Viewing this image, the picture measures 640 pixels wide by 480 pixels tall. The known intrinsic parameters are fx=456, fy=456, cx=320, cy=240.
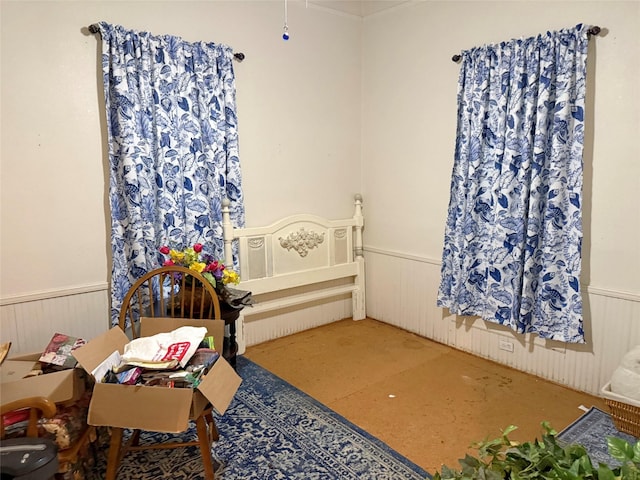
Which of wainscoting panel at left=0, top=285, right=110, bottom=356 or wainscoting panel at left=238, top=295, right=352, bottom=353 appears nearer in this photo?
wainscoting panel at left=0, top=285, right=110, bottom=356

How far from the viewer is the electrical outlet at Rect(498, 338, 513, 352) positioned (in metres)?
3.13

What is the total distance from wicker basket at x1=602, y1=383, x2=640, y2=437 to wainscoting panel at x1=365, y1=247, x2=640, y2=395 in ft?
3.62

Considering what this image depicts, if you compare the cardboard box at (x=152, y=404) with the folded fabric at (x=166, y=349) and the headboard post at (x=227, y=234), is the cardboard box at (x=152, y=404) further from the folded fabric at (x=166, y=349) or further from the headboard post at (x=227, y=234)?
the headboard post at (x=227, y=234)

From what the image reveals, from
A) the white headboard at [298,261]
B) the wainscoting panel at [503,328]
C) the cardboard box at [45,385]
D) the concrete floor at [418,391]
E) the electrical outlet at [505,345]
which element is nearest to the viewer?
the cardboard box at [45,385]

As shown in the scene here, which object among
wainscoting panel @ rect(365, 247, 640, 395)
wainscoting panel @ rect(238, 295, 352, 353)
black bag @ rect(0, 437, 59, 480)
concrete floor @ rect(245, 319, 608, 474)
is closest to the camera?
black bag @ rect(0, 437, 59, 480)

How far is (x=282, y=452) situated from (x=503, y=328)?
69.7 inches

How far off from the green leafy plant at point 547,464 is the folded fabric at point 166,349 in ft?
3.97

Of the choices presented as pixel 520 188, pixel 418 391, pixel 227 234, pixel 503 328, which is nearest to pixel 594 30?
pixel 520 188

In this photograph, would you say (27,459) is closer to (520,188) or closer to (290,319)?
(290,319)

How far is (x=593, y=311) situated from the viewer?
2.69 m

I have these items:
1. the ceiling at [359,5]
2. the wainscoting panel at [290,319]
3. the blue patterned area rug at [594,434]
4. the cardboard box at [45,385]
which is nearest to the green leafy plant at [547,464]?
the blue patterned area rug at [594,434]

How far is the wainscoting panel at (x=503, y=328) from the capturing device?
2.62 m

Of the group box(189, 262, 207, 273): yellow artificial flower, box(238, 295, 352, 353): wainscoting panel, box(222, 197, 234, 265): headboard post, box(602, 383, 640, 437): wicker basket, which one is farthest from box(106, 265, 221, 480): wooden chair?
box(602, 383, 640, 437): wicker basket

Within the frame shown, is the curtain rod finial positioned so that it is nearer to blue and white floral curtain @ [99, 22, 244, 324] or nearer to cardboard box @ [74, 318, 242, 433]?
blue and white floral curtain @ [99, 22, 244, 324]
